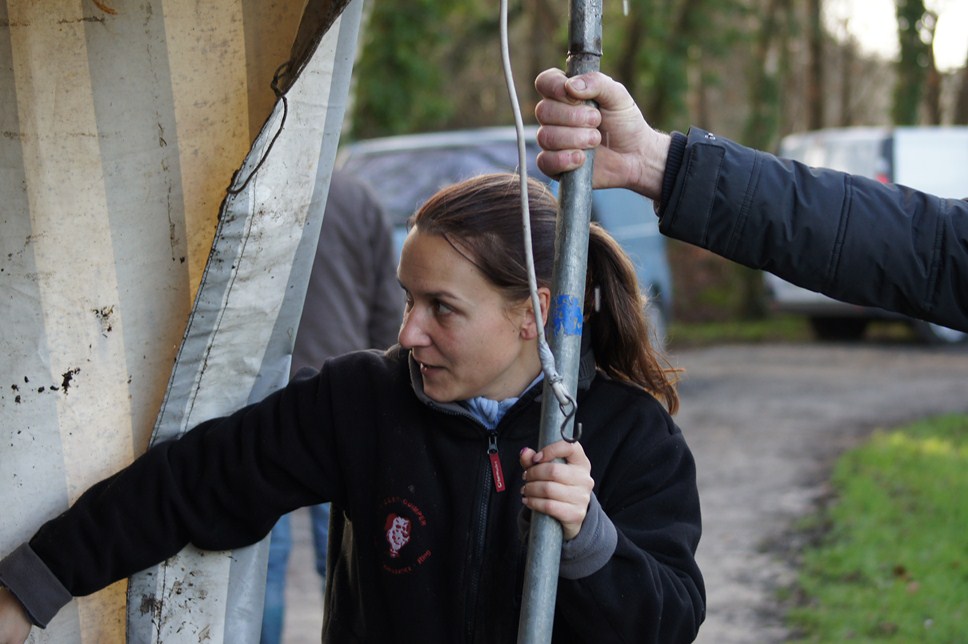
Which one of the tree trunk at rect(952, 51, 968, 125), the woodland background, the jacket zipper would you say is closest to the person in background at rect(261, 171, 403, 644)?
the jacket zipper

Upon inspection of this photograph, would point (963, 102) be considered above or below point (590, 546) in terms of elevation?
below

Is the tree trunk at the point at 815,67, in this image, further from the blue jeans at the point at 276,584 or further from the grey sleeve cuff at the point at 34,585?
the grey sleeve cuff at the point at 34,585

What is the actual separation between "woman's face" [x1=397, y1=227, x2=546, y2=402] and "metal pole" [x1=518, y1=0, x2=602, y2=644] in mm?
460

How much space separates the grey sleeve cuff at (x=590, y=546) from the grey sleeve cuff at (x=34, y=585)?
90 centimetres

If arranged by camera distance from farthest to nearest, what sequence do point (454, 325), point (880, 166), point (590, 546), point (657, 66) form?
point (657, 66) < point (880, 166) < point (454, 325) < point (590, 546)

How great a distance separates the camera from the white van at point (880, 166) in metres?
14.3

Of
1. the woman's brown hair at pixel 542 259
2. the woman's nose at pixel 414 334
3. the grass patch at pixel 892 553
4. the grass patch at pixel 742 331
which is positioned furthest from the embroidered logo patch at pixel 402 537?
the grass patch at pixel 742 331

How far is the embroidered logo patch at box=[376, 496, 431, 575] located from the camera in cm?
227

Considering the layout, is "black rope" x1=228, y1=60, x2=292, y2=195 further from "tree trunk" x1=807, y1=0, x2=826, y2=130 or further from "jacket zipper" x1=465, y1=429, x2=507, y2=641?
"tree trunk" x1=807, y1=0, x2=826, y2=130

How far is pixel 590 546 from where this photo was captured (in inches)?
76.8

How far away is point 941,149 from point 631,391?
1312cm

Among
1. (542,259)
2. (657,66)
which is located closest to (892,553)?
(542,259)

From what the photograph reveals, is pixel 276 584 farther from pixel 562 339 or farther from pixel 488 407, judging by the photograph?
pixel 562 339

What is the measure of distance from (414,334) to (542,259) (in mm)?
296
